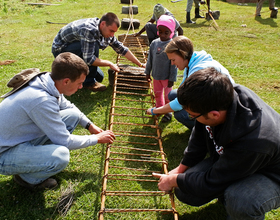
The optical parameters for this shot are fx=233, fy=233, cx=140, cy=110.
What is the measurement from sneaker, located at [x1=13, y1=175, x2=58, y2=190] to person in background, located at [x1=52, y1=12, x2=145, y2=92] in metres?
2.13

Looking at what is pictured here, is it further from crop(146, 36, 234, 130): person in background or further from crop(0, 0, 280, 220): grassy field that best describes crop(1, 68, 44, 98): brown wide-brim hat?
crop(146, 36, 234, 130): person in background

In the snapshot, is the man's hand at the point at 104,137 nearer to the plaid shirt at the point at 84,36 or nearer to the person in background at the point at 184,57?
the person in background at the point at 184,57

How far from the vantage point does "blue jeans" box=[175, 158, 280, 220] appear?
1.61 m

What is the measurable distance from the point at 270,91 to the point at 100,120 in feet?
10.9

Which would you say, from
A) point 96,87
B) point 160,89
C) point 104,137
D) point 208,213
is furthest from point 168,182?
point 96,87

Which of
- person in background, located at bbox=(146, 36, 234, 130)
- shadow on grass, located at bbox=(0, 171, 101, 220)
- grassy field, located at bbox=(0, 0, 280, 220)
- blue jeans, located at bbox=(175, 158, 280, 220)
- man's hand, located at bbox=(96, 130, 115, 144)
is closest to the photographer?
blue jeans, located at bbox=(175, 158, 280, 220)

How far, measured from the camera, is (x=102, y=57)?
5770 millimetres

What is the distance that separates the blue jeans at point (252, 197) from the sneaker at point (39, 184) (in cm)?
161

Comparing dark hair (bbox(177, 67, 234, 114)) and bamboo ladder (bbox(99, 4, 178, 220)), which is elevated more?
dark hair (bbox(177, 67, 234, 114))

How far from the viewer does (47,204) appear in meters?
2.16

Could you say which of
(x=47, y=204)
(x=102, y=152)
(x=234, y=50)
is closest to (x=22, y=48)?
(x=102, y=152)

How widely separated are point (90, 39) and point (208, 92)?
2.83 m

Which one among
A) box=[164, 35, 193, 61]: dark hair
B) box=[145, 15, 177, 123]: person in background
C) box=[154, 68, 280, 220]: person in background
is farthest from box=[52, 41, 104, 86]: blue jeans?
box=[154, 68, 280, 220]: person in background

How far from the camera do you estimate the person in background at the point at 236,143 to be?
144 cm
